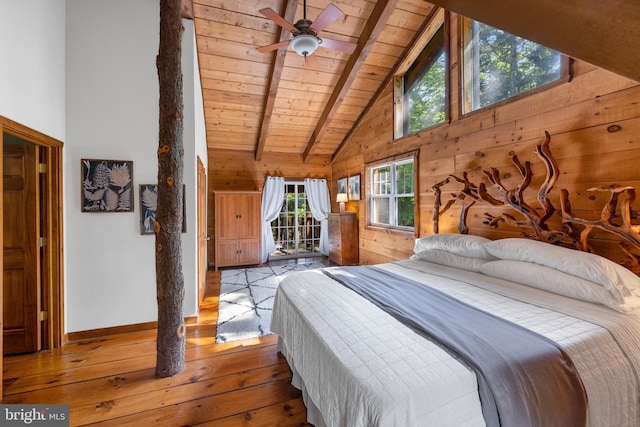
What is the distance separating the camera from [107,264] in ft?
9.01

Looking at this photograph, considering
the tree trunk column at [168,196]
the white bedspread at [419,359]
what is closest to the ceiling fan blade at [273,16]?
the tree trunk column at [168,196]

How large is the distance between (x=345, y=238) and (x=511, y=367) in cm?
448

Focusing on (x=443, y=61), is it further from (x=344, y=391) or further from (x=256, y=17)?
(x=344, y=391)

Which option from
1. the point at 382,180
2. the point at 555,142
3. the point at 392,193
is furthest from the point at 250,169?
the point at 555,142

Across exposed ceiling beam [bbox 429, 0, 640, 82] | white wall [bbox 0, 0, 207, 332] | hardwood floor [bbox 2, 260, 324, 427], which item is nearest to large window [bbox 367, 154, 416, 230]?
hardwood floor [bbox 2, 260, 324, 427]

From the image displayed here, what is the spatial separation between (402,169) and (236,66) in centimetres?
286

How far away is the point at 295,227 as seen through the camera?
6668 mm

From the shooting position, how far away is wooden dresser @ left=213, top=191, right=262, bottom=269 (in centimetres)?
546

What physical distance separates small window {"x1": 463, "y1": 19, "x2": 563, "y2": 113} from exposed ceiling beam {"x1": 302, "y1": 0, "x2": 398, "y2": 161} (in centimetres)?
94

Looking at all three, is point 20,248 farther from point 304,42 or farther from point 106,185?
point 304,42

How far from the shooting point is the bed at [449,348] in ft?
3.35

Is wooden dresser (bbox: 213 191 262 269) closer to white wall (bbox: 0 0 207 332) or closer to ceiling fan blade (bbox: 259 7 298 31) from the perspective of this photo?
white wall (bbox: 0 0 207 332)

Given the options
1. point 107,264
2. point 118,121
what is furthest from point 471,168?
point 107,264

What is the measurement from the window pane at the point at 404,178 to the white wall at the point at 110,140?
10.1 feet
